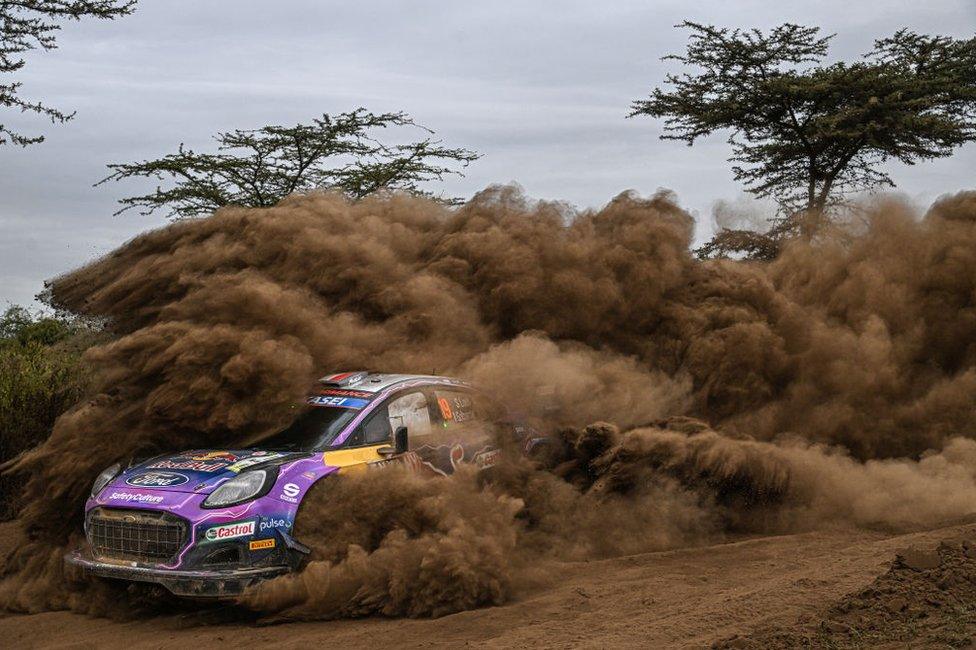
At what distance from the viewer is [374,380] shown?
31.5 ft

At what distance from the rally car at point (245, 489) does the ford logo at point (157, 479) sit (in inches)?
0.4

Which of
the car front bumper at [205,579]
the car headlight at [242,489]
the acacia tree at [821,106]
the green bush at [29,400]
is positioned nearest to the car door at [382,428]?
the car headlight at [242,489]

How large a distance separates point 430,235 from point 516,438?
3.46 m

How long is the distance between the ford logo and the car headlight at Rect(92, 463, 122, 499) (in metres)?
0.41

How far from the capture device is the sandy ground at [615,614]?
7.07 m

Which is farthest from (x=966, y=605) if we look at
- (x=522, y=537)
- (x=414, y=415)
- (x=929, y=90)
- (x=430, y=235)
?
(x=929, y=90)

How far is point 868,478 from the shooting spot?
1111 cm

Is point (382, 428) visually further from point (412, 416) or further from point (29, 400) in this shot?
point (29, 400)

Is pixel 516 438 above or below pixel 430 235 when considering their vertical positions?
below

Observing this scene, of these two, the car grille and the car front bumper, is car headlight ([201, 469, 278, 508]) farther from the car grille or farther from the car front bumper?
the car front bumper

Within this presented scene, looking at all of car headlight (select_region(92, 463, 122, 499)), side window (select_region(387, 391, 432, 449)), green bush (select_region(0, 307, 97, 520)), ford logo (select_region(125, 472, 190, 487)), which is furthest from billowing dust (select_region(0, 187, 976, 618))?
green bush (select_region(0, 307, 97, 520))

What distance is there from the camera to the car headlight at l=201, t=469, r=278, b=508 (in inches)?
315

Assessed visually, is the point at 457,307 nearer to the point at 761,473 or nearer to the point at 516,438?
the point at 516,438

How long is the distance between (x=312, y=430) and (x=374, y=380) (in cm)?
86
